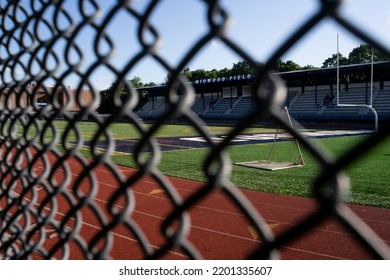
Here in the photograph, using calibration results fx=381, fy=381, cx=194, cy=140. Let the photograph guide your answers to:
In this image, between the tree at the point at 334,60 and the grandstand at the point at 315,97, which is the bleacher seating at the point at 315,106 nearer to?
the grandstand at the point at 315,97

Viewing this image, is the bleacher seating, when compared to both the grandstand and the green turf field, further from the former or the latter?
the green turf field

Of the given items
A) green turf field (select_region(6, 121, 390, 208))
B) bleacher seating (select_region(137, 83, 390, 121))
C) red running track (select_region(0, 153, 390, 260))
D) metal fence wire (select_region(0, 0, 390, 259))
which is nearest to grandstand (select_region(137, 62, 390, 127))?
bleacher seating (select_region(137, 83, 390, 121))

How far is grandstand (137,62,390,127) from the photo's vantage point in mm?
33031

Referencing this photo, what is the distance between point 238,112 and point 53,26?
41.0 metres

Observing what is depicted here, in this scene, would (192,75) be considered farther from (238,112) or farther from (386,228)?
(386,228)

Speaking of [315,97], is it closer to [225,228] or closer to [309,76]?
[309,76]

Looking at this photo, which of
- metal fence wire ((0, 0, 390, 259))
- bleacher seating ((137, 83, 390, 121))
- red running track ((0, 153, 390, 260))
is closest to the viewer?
metal fence wire ((0, 0, 390, 259))

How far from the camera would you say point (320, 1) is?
1.81 feet

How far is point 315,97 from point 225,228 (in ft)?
112

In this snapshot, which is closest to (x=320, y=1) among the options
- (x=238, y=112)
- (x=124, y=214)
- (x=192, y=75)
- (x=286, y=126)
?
(x=286, y=126)

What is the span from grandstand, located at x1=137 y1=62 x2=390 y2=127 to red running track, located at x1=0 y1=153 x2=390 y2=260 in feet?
79.4

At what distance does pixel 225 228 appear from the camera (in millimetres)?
5828

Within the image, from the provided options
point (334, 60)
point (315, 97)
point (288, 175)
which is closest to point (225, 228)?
point (288, 175)

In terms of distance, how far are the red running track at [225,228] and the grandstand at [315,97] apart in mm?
24211
